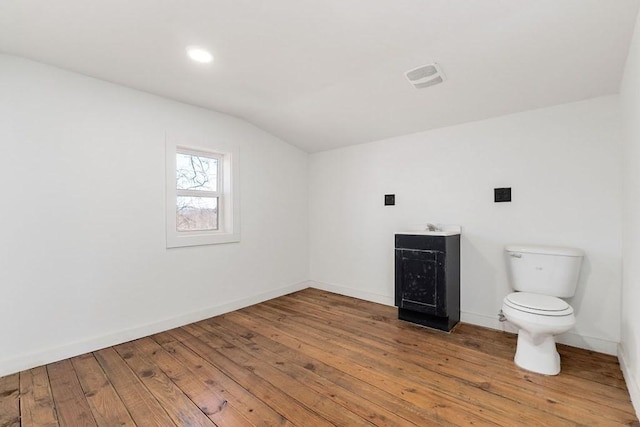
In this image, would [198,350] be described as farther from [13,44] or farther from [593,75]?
[593,75]

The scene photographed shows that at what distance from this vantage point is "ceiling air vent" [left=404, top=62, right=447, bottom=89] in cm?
199

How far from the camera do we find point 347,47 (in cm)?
183

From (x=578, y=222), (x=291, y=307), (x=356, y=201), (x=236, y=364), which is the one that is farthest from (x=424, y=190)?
(x=236, y=364)

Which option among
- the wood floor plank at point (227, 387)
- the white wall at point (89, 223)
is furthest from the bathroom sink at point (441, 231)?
the white wall at point (89, 223)

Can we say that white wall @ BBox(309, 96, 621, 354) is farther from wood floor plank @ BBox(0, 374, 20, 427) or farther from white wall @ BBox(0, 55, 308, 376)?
wood floor plank @ BBox(0, 374, 20, 427)

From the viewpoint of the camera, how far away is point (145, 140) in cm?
249

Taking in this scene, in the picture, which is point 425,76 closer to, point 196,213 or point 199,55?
point 199,55

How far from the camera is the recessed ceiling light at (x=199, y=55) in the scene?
1.88 m

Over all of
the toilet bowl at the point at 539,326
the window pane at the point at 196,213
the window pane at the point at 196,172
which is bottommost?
the toilet bowl at the point at 539,326

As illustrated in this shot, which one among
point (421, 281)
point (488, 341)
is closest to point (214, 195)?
point (421, 281)

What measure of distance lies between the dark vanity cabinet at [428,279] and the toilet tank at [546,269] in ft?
1.54

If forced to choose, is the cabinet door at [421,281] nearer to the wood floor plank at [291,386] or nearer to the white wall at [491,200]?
the white wall at [491,200]

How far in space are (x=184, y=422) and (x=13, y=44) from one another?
8.14 feet

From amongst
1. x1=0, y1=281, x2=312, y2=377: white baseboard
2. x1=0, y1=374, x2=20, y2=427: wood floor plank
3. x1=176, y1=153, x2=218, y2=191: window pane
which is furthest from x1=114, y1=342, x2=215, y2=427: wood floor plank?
x1=176, y1=153, x2=218, y2=191: window pane
